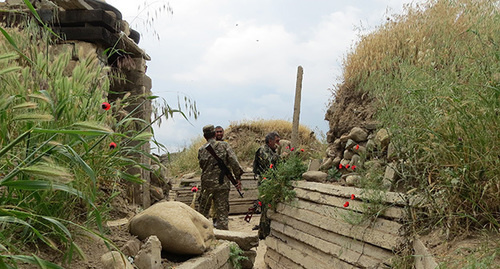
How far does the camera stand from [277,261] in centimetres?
654

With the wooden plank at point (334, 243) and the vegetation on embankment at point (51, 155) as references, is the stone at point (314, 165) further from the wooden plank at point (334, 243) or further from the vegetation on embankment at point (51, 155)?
the vegetation on embankment at point (51, 155)

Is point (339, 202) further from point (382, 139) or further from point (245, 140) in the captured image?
point (245, 140)

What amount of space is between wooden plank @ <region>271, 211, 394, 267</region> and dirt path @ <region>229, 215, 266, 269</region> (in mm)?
923

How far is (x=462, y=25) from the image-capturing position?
6840mm

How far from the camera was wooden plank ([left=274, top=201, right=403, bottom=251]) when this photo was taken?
4.24m

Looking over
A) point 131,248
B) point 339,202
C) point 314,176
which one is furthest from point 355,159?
point 131,248

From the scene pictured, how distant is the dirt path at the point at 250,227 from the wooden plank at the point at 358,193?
1.63 meters

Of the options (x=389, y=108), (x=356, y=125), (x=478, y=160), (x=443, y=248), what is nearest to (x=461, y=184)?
(x=478, y=160)

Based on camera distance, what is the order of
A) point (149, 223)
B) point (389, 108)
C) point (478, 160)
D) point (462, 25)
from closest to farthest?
point (478, 160) < point (149, 223) < point (389, 108) < point (462, 25)

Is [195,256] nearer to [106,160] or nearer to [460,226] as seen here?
[106,160]

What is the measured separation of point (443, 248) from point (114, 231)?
2.69m

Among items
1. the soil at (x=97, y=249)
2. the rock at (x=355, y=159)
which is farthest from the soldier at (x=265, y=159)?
the soil at (x=97, y=249)

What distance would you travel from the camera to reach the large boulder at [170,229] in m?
Answer: 3.46

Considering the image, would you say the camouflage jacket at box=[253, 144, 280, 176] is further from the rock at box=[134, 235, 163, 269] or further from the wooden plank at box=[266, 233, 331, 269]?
the rock at box=[134, 235, 163, 269]
